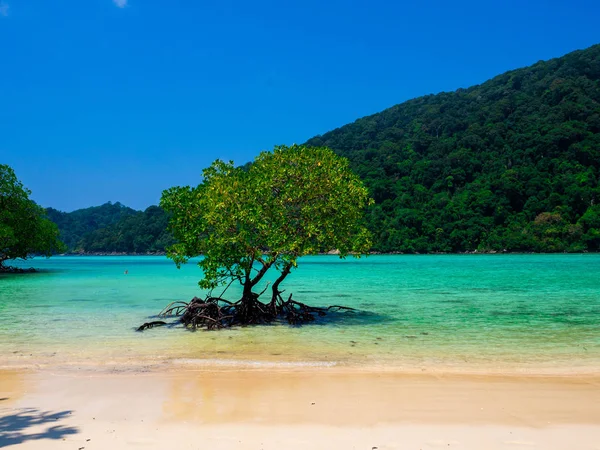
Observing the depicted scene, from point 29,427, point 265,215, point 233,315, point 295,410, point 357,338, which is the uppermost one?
point 265,215

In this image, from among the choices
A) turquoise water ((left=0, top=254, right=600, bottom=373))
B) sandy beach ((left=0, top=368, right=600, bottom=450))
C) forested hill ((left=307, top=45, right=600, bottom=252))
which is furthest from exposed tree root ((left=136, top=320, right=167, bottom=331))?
forested hill ((left=307, top=45, right=600, bottom=252))

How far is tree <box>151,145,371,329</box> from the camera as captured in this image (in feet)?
50.6

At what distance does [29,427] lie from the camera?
6555 millimetres

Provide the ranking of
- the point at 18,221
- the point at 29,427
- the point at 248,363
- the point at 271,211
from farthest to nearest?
the point at 18,221, the point at 271,211, the point at 248,363, the point at 29,427

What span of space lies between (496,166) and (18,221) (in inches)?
3957

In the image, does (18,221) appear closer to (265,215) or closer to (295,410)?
(265,215)

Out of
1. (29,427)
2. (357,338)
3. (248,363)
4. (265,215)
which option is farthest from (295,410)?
(265,215)

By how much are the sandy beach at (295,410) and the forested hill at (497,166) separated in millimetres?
102163

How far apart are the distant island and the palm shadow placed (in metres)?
106

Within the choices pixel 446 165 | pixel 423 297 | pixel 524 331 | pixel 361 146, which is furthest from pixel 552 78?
pixel 524 331

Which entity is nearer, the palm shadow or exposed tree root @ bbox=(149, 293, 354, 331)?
the palm shadow

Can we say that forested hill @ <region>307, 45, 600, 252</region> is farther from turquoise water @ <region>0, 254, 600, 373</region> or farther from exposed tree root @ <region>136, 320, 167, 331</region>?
exposed tree root @ <region>136, 320, 167, 331</region>

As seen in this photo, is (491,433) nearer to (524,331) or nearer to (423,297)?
(524,331)

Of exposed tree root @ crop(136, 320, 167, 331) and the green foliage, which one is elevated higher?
the green foliage
